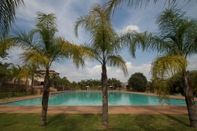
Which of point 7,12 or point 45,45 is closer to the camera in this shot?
point 7,12

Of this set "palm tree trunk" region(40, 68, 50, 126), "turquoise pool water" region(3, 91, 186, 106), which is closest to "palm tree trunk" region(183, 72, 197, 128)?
"palm tree trunk" region(40, 68, 50, 126)

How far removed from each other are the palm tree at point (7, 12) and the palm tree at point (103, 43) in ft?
14.3

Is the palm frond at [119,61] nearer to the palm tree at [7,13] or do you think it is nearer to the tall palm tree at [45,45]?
the tall palm tree at [45,45]

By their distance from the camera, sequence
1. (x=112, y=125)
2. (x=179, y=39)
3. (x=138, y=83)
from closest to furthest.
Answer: (x=179, y=39), (x=112, y=125), (x=138, y=83)

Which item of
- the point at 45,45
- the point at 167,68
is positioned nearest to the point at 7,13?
the point at 167,68

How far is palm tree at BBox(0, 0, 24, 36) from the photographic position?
1789 mm

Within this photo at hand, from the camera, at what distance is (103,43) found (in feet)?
20.9

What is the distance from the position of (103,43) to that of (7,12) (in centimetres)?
479

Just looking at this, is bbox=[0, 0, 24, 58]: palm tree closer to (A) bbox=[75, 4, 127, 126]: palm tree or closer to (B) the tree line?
(B) the tree line

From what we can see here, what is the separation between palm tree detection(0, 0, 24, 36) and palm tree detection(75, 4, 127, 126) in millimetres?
4362

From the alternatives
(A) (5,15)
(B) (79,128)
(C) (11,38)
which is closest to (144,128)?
(B) (79,128)

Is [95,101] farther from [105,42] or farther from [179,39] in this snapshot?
[179,39]

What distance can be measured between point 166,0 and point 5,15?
2.30 meters

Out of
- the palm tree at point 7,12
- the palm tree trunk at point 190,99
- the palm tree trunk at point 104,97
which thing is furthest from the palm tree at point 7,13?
the palm tree trunk at point 190,99
